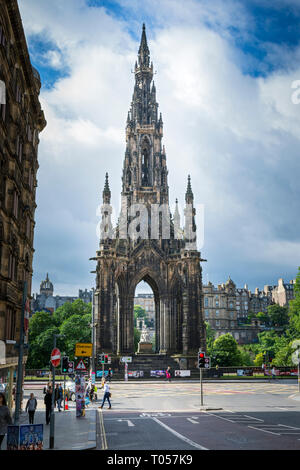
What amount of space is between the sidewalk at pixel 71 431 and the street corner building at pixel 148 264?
125ft

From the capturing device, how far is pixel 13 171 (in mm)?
22031

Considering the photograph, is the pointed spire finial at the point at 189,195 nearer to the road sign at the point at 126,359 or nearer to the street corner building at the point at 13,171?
the road sign at the point at 126,359

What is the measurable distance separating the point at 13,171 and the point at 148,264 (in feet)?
159

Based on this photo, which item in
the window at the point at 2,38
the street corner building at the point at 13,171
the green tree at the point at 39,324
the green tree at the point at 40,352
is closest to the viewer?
the window at the point at 2,38

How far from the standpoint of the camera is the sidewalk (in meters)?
15.2

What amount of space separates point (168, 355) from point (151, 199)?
25.1 metres

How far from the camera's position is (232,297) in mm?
140500

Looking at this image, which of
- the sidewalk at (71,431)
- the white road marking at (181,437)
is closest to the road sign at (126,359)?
the sidewalk at (71,431)

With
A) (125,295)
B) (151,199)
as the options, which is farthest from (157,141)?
(125,295)

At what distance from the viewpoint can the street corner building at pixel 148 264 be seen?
211 feet

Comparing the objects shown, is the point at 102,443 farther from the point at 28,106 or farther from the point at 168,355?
the point at 168,355

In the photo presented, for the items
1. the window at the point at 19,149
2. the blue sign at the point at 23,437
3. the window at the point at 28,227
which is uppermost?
the window at the point at 19,149

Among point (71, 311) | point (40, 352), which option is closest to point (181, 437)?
point (40, 352)

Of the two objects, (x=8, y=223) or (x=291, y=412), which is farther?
(x=291, y=412)
